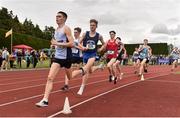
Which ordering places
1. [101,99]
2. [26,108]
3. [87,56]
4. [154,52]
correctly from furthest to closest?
1. [154,52]
2. [87,56]
3. [101,99]
4. [26,108]

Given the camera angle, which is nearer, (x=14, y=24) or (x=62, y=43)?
(x=62, y=43)

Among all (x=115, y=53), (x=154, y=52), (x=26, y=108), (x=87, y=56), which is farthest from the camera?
(x=154, y=52)

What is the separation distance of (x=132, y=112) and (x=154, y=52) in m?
74.6

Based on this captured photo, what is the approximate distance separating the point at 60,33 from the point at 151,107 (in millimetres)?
2637

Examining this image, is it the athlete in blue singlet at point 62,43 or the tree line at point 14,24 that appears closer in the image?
the athlete in blue singlet at point 62,43

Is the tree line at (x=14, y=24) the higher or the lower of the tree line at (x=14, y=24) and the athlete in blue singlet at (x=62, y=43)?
the higher

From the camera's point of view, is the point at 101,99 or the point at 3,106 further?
the point at 101,99

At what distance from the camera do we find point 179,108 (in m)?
9.91

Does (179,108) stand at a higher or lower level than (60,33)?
lower

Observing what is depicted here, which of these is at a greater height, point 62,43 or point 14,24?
point 14,24

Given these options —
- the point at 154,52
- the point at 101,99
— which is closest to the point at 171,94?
the point at 101,99

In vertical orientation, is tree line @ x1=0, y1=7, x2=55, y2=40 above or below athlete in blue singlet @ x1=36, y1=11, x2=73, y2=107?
above

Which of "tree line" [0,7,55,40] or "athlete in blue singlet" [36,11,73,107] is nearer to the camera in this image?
"athlete in blue singlet" [36,11,73,107]

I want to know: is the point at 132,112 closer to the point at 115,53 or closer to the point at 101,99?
the point at 101,99
